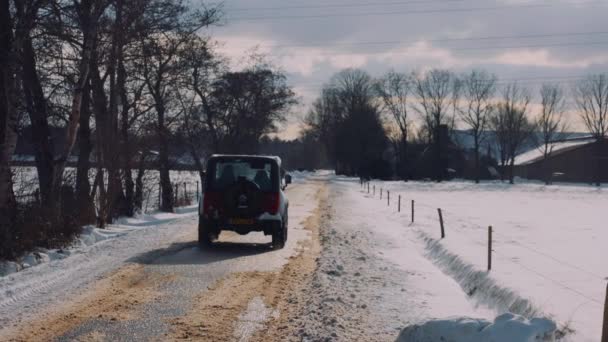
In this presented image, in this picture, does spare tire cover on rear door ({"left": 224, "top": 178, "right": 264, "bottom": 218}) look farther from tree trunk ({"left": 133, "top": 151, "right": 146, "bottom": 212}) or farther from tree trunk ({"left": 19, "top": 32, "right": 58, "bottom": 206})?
tree trunk ({"left": 133, "top": 151, "right": 146, "bottom": 212})

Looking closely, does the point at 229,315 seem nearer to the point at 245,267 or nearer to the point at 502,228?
the point at 245,267

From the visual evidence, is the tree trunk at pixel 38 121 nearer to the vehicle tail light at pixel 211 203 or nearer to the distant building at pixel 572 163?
the vehicle tail light at pixel 211 203

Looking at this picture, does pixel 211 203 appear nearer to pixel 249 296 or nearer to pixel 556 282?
pixel 249 296

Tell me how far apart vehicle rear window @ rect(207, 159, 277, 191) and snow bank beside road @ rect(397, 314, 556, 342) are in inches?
388

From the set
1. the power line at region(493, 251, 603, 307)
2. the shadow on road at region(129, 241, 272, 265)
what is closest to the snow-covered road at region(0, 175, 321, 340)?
the shadow on road at region(129, 241, 272, 265)

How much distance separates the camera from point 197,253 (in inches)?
647

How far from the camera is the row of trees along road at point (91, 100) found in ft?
49.8

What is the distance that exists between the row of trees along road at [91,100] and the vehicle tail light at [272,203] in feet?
15.0

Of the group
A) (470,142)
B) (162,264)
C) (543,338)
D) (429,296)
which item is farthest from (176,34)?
(470,142)

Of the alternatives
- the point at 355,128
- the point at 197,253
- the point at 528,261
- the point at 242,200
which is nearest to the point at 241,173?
the point at 242,200

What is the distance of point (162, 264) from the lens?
14.4 m

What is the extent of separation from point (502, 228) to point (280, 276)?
15.7 meters

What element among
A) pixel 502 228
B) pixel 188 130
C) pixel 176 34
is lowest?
pixel 502 228

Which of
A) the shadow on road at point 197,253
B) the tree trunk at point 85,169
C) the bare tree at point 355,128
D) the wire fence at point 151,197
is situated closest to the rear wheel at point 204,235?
the shadow on road at point 197,253
